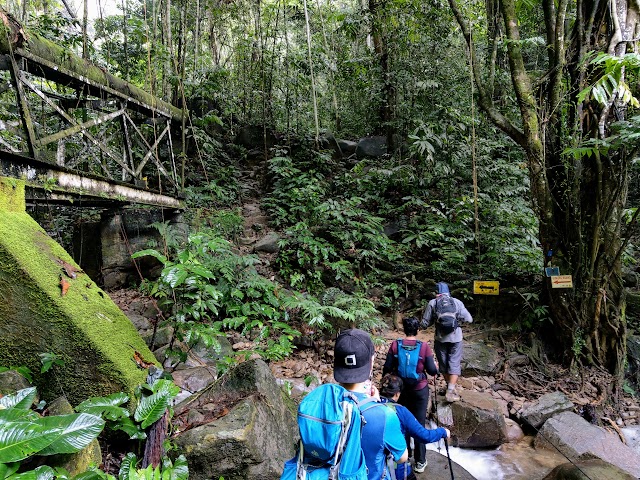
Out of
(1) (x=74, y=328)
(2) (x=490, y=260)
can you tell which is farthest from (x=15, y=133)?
(2) (x=490, y=260)

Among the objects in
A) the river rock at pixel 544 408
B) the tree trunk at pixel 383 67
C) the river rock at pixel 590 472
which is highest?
the tree trunk at pixel 383 67

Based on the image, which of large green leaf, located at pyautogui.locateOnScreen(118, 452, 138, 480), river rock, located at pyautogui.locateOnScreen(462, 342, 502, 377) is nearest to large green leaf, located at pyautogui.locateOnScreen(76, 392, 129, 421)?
large green leaf, located at pyautogui.locateOnScreen(118, 452, 138, 480)

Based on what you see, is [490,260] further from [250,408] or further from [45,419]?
[45,419]

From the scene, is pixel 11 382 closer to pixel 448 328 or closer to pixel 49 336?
pixel 49 336

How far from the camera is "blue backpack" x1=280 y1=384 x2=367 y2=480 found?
1584 mm

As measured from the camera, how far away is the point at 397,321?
24.1 feet

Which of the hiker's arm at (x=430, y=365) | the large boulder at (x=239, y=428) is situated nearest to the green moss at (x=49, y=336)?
the large boulder at (x=239, y=428)

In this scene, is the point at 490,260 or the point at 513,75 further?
the point at 490,260

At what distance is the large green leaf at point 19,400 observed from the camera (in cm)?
198

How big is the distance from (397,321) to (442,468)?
3620 mm

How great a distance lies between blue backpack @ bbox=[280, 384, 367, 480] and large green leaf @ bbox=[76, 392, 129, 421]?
133cm

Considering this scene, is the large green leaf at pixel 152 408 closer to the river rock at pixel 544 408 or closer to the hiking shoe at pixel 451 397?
the hiking shoe at pixel 451 397

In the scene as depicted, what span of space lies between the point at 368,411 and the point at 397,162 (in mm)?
9618

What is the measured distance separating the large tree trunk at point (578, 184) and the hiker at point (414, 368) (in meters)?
3.58
